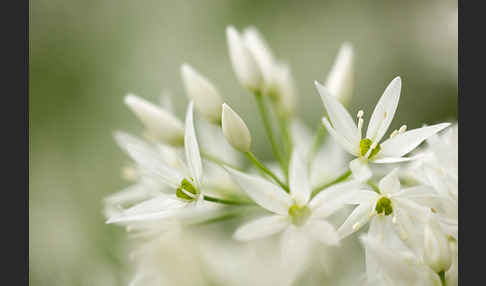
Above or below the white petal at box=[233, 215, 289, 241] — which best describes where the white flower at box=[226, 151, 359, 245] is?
above

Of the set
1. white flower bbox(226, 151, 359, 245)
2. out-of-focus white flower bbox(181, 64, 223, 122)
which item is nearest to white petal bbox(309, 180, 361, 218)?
white flower bbox(226, 151, 359, 245)

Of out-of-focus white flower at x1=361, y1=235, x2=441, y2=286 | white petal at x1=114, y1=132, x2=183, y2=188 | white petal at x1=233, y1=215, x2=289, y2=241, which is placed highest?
white petal at x1=114, y1=132, x2=183, y2=188

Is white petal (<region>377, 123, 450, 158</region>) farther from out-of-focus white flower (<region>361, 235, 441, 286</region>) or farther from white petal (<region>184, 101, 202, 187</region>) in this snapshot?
white petal (<region>184, 101, 202, 187</region>)

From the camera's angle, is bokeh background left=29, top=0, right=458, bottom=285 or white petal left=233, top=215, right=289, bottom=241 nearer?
white petal left=233, top=215, right=289, bottom=241

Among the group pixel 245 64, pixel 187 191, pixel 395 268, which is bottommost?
pixel 395 268

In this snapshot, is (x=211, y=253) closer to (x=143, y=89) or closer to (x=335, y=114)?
(x=335, y=114)

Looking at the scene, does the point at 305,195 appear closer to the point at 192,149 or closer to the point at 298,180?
the point at 298,180

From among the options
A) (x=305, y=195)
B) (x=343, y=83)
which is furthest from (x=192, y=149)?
(x=343, y=83)
